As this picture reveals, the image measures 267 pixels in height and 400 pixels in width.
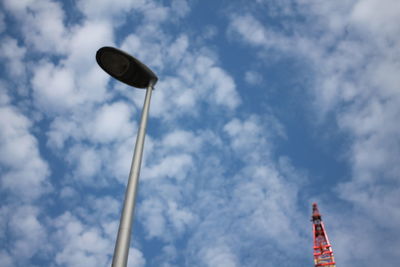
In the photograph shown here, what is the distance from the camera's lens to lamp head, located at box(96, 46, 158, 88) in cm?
975

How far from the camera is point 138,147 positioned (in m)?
7.98

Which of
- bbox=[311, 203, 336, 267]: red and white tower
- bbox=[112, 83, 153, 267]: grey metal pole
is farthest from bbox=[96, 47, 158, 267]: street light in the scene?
bbox=[311, 203, 336, 267]: red and white tower

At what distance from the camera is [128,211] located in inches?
262

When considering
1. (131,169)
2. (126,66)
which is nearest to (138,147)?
(131,169)

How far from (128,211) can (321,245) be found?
51.5 meters

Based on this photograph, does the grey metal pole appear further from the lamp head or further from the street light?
the lamp head

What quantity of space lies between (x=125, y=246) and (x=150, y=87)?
5.20 m

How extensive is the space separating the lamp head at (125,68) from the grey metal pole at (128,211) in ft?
7.05

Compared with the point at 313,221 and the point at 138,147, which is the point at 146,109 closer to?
the point at 138,147

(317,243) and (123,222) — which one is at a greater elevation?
(317,243)

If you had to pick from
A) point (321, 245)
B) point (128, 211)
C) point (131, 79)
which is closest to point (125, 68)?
point (131, 79)

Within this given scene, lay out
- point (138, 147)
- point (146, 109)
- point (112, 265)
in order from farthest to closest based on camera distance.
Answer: point (146, 109) < point (138, 147) < point (112, 265)

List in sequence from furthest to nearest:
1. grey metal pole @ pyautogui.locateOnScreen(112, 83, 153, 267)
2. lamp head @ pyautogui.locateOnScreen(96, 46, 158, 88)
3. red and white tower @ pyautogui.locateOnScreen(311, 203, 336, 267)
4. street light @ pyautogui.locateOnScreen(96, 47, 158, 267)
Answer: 1. red and white tower @ pyautogui.locateOnScreen(311, 203, 336, 267)
2. lamp head @ pyautogui.locateOnScreen(96, 46, 158, 88)
3. street light @ pyautogui.locateOnScreen(96, 47, 158, 267)
4. grey metal pole @ pyautogui.locateOnScreen(112, 83, 153, 267)

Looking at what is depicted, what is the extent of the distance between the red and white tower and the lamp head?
49.1 meters
